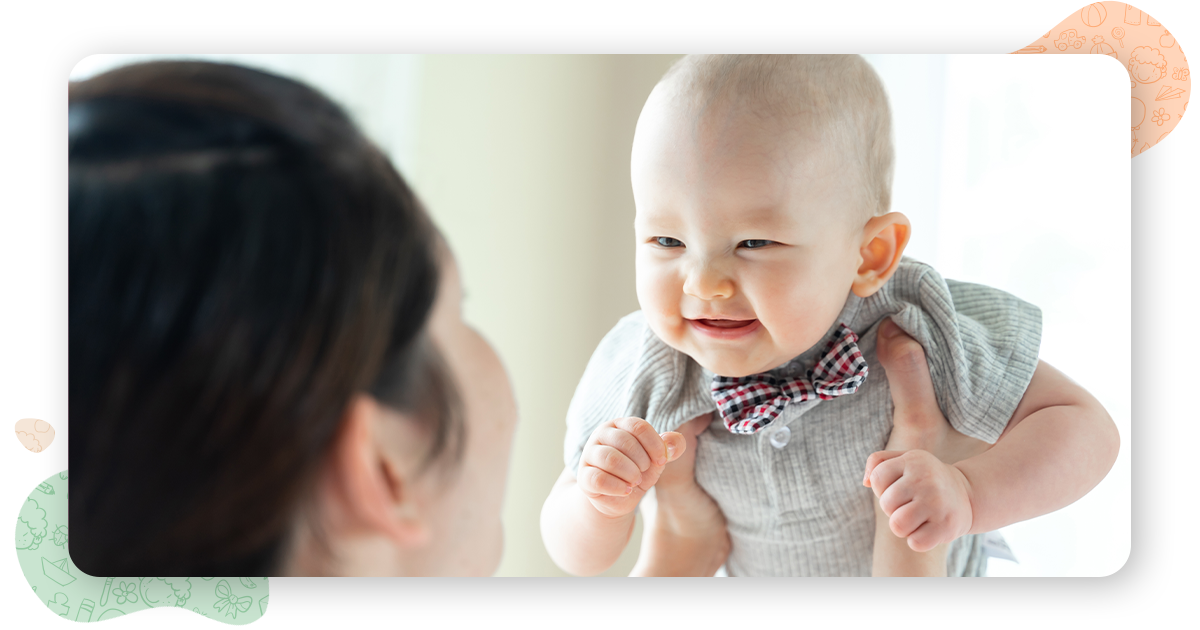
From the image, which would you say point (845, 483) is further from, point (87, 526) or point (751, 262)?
point (87, 526)

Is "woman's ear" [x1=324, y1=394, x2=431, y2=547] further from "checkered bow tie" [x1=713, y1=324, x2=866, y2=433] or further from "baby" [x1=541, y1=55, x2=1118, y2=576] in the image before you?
"checkered bow tie" [x1=713, y1=324, x2=866, y2=433]

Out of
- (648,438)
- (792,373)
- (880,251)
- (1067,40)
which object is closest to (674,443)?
(648,438)

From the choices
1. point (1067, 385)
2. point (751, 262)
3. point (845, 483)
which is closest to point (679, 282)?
point (751, 262)

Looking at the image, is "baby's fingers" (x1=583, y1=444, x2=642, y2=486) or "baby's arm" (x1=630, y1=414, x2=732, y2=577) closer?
"baby's fingers" (x1=583, y1=444, x2=642, y2=486)

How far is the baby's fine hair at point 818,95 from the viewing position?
2.39ft

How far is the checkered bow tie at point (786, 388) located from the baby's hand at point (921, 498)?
0.28 ft

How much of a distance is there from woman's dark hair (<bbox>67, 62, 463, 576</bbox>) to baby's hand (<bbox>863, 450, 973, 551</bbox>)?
41 cm

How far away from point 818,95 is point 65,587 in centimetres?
84

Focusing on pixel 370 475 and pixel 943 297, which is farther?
pixel 943 297

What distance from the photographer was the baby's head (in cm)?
72

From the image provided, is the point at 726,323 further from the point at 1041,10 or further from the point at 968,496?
the point at 1041,10

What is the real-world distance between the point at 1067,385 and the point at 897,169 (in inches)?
10.5

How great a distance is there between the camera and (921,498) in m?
0.74

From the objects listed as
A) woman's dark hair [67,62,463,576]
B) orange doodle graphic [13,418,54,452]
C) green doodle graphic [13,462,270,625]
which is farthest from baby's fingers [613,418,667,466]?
orange doodle graphic [13,418,54,452]
